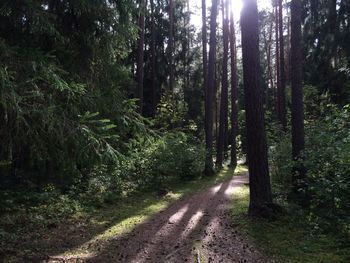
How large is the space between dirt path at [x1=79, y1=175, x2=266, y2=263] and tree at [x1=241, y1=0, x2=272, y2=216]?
0.97 metres

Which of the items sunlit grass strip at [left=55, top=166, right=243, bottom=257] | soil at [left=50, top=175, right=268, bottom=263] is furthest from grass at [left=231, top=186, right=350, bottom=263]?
sunlit grass strip at [left=55, top=166, right=243, bottom=257]

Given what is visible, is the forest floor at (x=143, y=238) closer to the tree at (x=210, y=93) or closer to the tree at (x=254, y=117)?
the tree at (x=254, y=117)

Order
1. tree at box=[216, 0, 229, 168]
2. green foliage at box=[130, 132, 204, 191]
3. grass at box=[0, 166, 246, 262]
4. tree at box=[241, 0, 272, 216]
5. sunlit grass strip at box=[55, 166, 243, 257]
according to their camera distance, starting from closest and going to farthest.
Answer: grass at box=[0, 166, 246, 262] < sunlit grass strip at box=[55, 166, 243, 257] < tree at box=[241, 0, 272, 216] < green foliage at box=[130, 132, 204, 191] < tree at box=[216, 0, 229, 168]

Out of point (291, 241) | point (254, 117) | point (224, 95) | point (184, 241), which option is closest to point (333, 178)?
point (291, 241)

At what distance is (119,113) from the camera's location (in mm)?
9016

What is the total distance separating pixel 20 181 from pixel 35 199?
1.00 m

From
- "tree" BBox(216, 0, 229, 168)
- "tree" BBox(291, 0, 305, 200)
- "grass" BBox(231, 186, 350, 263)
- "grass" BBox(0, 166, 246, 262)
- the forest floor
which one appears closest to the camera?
"grass" BBox(231, 186, 350, 263)

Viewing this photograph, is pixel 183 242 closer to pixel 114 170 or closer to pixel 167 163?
pixel 114 170

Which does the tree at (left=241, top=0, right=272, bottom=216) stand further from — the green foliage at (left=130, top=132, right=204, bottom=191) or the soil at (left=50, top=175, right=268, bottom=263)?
the green foliage at (left=130, top=132, right=204, bottom=191)

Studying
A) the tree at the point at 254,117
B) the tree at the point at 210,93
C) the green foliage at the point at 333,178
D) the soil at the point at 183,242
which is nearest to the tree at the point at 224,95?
the tree at the point at 210,93

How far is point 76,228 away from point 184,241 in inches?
102

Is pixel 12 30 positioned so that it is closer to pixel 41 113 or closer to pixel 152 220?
pixel 41 113

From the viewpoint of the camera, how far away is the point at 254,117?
28.1 ft

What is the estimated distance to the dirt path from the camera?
6.35 m
